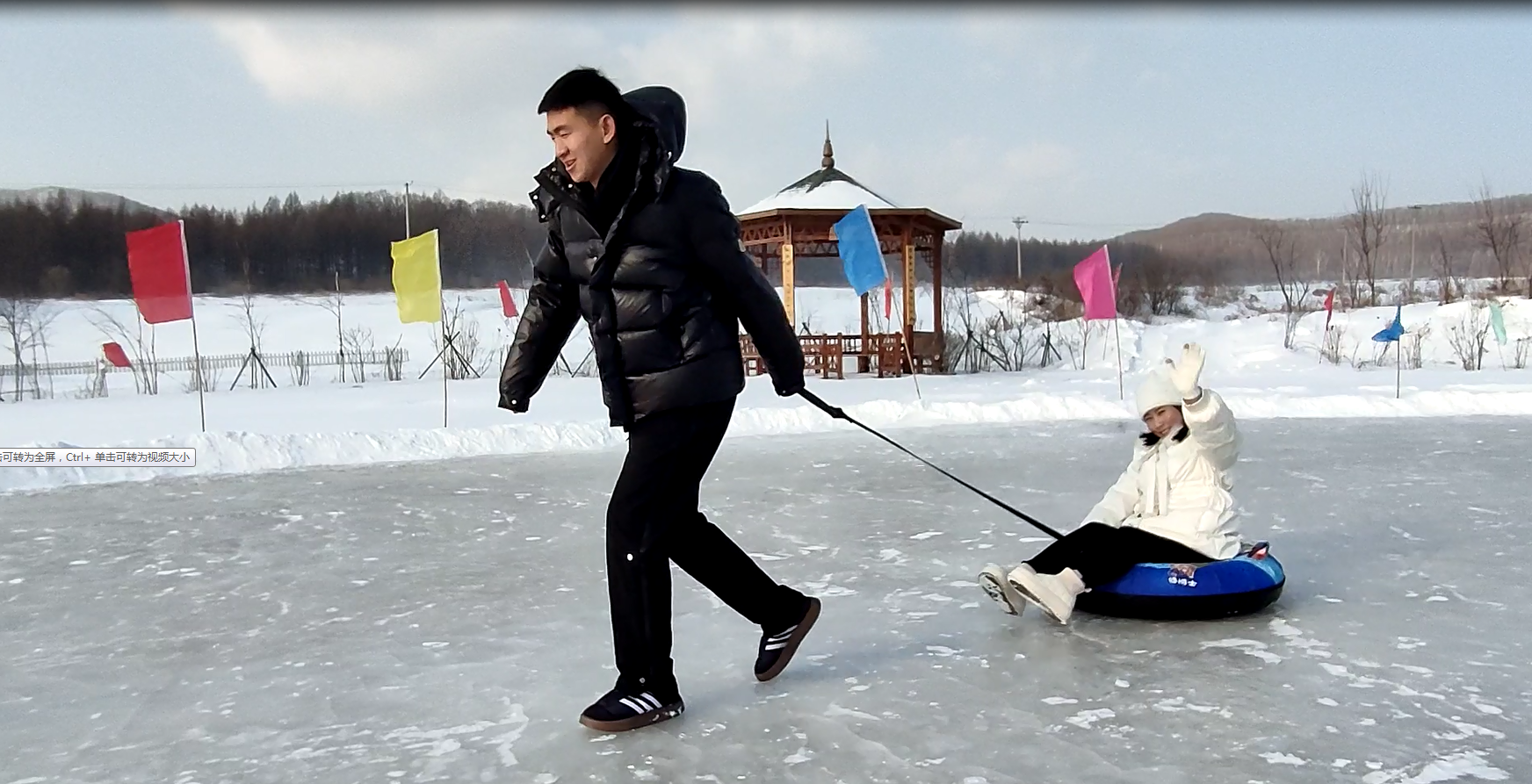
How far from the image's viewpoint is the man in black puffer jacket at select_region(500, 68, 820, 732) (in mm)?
2385

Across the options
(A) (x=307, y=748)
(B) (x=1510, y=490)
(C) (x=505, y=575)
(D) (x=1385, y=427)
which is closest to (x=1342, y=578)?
(B) (x=1510, y=490)

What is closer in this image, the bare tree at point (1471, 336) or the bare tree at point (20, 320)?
the bare tree at point (1471, 336)

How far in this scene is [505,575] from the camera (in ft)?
14.6

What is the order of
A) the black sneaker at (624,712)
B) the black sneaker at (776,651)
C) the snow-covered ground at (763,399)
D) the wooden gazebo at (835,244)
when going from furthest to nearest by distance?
the wooden gazebo at (835,244) < the snow-covered ground at (763,399) < the black sneaker at (776,651) < the black sneaker at (624,712)

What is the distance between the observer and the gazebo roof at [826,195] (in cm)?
1761

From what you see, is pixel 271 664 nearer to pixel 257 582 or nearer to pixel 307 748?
pixel 307 748

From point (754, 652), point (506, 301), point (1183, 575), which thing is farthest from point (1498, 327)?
point (754, 652)

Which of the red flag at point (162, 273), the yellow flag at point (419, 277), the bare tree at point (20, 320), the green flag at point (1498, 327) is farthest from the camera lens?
the bare tree at point (20, 320)

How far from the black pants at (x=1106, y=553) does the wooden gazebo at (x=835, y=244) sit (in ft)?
42.3

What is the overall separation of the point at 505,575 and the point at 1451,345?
2349cm

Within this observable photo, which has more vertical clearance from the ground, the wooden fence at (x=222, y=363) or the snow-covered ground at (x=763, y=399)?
the wooden fence at (x=222, y=363)

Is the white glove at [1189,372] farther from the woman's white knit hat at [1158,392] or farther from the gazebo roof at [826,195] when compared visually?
the gazebo roof at [826,195]

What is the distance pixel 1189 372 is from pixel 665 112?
1.90 m

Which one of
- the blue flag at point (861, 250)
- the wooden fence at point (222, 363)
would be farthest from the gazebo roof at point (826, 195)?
the wooden fence at point (222, 363)
